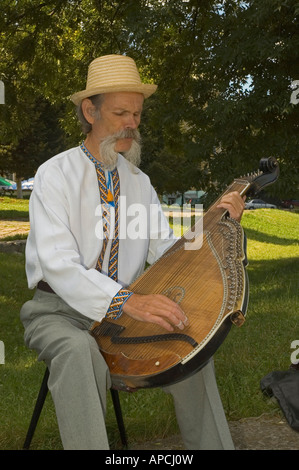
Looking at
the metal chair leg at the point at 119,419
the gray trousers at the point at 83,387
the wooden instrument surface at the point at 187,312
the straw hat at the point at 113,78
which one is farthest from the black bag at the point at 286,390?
the straw hat at the point at 113,78

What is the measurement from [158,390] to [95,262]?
194cm

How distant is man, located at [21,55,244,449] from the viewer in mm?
2719

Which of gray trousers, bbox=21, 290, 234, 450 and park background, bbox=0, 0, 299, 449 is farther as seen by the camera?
park background, bbox=0, 0, 299, 449

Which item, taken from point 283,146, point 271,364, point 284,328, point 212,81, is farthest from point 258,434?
point 212,81

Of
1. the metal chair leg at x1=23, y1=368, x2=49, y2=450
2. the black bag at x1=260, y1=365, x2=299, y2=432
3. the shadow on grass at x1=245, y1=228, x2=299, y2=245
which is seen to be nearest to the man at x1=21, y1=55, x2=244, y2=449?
the metal chair leg at x1=23, y1=368, x2=49, y2=450

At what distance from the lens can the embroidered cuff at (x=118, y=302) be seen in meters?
2.90

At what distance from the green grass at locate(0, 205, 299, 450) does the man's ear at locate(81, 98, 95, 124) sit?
1.82 meters

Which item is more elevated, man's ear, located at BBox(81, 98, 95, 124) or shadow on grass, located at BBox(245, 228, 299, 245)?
man's ear, located at BBox(81, 98, 95, 124)

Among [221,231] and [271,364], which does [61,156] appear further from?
[271,364]

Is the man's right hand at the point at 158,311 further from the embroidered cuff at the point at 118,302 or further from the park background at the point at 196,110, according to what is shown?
the park background at the point at 196,110

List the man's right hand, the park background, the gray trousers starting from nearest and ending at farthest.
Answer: the gray trousers
the man's right hand
the park background

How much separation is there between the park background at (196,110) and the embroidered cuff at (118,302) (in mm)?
1317

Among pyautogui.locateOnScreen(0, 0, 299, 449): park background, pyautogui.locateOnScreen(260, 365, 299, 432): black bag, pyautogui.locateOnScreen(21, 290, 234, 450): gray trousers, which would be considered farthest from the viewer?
pyautogui.locateOnScreen(0, 0, 299, 449): park background

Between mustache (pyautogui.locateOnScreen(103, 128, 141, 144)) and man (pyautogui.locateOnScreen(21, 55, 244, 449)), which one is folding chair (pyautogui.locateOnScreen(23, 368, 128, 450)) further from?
mustache (pyautogui.locateOnScreen(103, 128, 141, 144))
